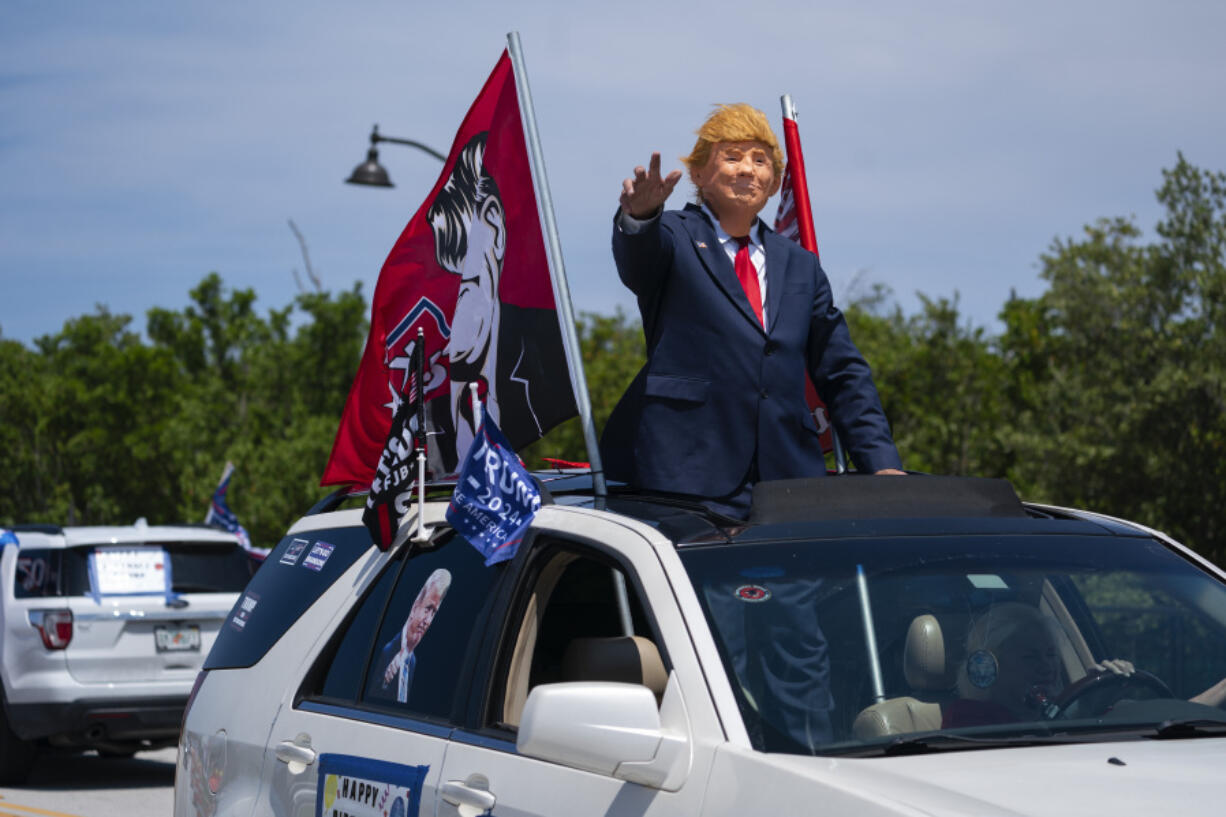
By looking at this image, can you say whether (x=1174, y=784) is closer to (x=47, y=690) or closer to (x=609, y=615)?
(x=609, y=615)

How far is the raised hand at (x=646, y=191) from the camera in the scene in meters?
4.16

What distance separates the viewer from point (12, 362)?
42.4 metres

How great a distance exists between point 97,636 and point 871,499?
28.5 ft

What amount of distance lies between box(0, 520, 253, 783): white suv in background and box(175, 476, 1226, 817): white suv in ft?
23.3

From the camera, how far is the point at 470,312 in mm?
4938

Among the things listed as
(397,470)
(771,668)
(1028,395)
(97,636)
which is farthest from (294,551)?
(1028,395)

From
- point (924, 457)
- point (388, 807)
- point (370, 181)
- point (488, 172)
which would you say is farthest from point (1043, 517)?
point (924, 457)

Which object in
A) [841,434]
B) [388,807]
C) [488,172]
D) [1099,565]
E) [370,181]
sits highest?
[370,181]

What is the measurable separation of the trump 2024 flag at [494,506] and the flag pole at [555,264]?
1.11ft

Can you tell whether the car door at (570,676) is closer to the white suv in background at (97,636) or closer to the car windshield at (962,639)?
the car windshield at (962,639)

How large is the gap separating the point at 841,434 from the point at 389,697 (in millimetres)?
1568

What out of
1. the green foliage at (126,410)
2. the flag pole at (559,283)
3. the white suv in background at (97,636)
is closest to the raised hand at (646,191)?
the flag pole at (559,283)

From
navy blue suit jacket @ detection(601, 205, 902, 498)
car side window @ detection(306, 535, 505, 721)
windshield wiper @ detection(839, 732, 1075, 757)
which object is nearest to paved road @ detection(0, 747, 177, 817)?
car side window @ detection(306, 535, 505, 721)

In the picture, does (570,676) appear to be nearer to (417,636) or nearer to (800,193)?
(417,636)
